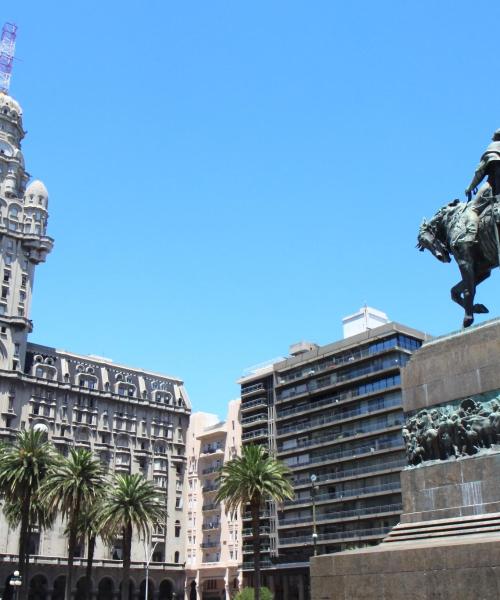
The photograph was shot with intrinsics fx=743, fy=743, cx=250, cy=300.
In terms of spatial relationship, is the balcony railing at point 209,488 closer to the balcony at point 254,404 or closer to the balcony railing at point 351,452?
the balcony at point 254,404

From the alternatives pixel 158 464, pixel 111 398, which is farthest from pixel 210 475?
pixel 111 398

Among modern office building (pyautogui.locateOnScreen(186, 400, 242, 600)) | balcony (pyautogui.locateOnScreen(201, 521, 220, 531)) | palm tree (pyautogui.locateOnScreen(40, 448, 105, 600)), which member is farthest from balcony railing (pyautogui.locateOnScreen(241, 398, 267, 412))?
palm tree (pyautogui.locateOnScreen(40, 448, 105, 600))

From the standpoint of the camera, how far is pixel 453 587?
1486 centimetres

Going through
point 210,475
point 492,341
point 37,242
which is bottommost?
point 492,341

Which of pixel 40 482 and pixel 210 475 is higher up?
pixel 210 475

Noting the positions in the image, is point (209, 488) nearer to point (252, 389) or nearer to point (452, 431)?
point (252, 389)

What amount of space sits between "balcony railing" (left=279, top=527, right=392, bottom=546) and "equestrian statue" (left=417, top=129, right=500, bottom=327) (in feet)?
208

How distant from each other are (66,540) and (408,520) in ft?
303

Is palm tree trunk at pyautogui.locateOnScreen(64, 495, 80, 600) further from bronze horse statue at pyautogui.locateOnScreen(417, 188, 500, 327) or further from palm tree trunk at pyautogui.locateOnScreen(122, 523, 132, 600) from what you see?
bronze horse statue at pyautogui.locateOnScreen(417, 188, 500, 327)

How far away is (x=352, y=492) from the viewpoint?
282 feet

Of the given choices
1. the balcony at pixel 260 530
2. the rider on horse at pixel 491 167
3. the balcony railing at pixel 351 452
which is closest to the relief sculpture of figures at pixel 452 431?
the rider on horse at pixel 491 167

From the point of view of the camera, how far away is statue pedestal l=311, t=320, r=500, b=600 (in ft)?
48.5

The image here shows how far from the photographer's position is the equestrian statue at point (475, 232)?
1934 centimetres

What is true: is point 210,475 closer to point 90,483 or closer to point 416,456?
point 90,483
